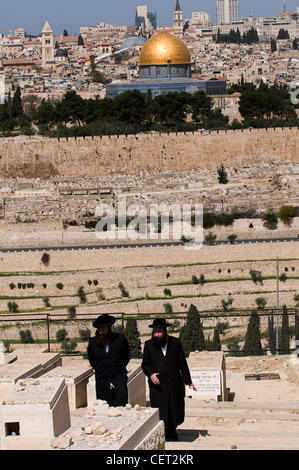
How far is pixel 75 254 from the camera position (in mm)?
21750

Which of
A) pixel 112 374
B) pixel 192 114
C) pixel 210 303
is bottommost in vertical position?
pixel 210 303

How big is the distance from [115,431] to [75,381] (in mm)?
2601

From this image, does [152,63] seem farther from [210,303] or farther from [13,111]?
[210,303]

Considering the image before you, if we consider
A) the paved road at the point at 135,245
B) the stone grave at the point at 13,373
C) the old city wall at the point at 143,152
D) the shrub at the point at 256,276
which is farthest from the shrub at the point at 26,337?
the old city wall at the point at 143,152

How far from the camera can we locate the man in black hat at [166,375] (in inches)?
271

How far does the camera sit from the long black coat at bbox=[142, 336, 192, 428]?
6926 millimetres

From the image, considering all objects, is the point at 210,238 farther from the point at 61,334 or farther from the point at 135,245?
the point at 61,334

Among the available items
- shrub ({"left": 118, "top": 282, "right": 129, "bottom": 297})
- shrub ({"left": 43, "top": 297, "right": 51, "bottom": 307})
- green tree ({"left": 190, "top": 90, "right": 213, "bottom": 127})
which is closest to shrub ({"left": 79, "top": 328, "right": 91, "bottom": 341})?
shrub ({"left": 43, "top": 297, "right": 51, "bottom": 307})

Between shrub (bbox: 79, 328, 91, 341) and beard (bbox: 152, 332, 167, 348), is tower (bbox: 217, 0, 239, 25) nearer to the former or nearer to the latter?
shrub (bbox: 79, 328, 91, 341)

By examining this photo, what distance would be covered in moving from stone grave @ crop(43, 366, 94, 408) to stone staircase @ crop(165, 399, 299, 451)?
2.53ft

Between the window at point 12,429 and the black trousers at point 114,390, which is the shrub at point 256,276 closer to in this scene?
the black trousers at point 114,390

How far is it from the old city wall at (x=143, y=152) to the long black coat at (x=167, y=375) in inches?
970
